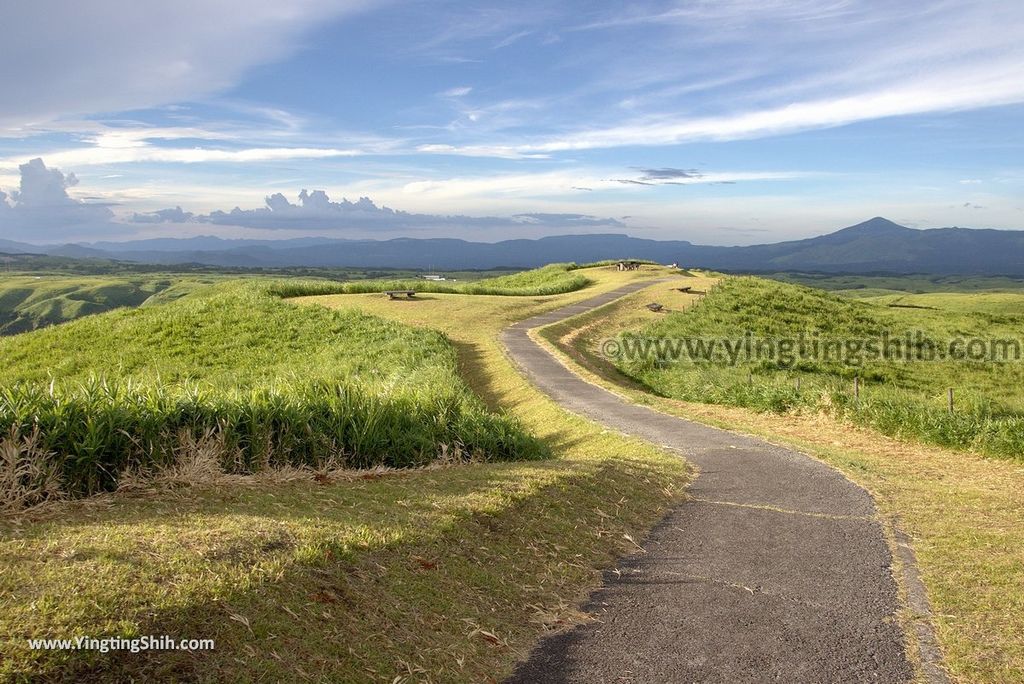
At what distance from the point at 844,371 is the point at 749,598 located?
3024 cm

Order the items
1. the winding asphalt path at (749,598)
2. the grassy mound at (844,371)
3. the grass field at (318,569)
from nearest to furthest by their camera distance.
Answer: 1. the grass field at (318,569)
2. the winding asphalt path at (749,598)
3. the grassy mound at (844,371)

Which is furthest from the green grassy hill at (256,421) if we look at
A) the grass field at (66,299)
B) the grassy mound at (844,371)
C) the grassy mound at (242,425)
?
the grass field at (66,299)

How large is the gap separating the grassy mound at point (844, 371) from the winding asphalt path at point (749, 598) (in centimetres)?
665

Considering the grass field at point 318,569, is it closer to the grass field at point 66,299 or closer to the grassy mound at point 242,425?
the grassy mound at point 242,425

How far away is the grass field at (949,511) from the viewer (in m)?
6.56

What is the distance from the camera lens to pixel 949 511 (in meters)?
10.9

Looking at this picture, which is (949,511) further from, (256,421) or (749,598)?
(256,421)

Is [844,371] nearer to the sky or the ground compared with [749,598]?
nearer to the ground

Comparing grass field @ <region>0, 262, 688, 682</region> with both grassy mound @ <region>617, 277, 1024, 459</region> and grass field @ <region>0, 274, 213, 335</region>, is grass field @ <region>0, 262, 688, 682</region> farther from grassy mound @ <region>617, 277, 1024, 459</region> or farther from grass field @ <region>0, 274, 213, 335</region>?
grass field @ <region>0, 274, 213, 335</region>

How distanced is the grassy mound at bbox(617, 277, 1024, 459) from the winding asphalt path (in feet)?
Answer: 21.8

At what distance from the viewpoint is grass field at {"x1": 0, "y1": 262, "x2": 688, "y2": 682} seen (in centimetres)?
459

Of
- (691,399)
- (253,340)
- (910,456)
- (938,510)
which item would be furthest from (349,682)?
(253,340)

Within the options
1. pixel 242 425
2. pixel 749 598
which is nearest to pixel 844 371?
pixel 749 598

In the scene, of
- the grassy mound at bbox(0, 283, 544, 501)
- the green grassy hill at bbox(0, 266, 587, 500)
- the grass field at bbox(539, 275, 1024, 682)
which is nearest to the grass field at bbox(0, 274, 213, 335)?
the green grassy hill at bbox(0, 266, 587, 500)
